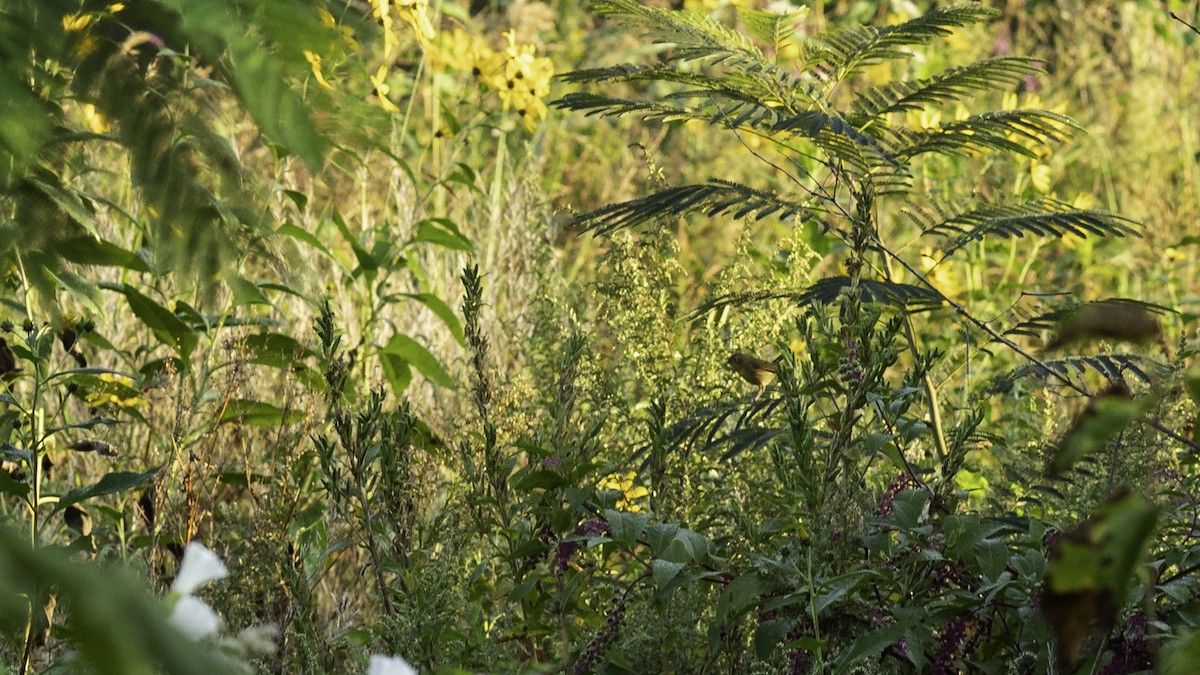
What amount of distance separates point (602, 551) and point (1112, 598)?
41.6 inches

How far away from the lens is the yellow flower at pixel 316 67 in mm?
858

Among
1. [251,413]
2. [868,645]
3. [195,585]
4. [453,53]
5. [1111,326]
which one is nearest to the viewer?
[1111,326]

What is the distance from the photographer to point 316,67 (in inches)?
34.6

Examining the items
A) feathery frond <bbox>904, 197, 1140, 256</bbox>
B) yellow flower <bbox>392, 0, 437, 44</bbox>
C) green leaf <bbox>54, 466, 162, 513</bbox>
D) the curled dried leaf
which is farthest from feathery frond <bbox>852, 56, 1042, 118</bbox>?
the curled dried leaf

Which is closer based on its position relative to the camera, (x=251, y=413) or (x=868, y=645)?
(x=868, y=645)

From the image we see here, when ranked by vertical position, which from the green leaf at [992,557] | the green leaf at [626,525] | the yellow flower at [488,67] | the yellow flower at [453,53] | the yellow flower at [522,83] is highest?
the yellow flower at [453,53]

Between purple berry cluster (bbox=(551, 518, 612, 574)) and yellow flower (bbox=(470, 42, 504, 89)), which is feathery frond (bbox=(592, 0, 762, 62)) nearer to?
purple berry cluster (bbox=(551, 518, 612, 574))

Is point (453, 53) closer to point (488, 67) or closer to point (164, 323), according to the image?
point (488, 67)

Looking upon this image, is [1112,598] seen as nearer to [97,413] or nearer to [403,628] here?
[403,628]

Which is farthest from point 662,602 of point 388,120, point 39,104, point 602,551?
point 39,104

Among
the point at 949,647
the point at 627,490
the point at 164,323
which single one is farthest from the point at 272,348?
the point at 949,647

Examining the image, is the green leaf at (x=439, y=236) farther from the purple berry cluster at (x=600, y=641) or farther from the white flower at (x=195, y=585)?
the white flower at (x=195, y=585)

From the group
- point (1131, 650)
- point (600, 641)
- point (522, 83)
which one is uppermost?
point (522, 83)

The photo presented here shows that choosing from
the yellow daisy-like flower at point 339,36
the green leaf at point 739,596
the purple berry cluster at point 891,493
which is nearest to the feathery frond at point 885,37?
the purple berry cluster at point 891,493
